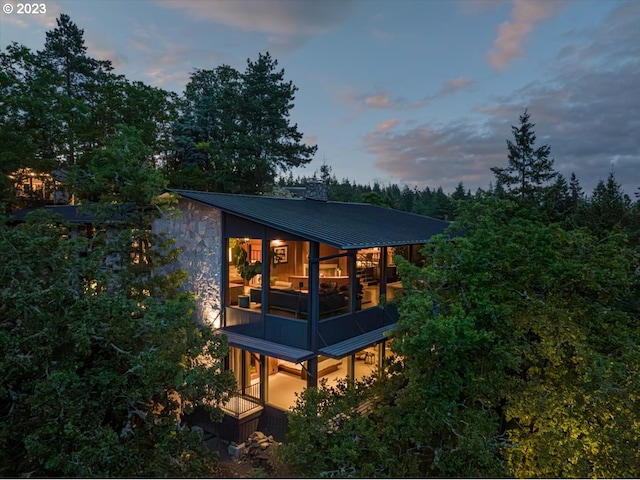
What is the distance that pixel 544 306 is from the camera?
5.95 m

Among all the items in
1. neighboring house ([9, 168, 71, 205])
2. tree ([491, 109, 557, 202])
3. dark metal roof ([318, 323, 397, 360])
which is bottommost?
dark metal roof ([318, 323, 397, 360])

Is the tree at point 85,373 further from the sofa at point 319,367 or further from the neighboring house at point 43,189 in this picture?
the neighboring house at point 43,189

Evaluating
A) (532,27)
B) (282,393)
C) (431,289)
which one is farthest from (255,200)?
(532,27)

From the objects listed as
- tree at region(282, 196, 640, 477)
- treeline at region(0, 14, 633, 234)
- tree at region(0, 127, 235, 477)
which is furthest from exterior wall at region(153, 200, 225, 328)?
treeline at region(0, 14, 633, 234)

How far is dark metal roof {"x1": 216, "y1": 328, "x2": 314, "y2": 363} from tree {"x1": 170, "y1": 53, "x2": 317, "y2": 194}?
19425 mm

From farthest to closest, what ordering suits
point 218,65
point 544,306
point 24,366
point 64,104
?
1. point 218,65
2. point 64,104
3. point 544,306
4. point 24,366

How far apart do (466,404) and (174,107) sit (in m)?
31.1

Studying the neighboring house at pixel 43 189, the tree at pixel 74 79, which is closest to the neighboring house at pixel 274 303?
the neighboring house at pixel 43 189

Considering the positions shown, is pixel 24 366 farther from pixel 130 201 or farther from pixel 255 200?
pixel 255 200

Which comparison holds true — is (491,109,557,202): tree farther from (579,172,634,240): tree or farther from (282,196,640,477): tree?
(282,196,640,477): tree

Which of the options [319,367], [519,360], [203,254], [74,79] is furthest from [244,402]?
[74,79]

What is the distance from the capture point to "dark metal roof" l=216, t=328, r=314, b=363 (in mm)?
7887

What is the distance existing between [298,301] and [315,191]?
705cm

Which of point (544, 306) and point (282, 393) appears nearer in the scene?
point (544, 306)
